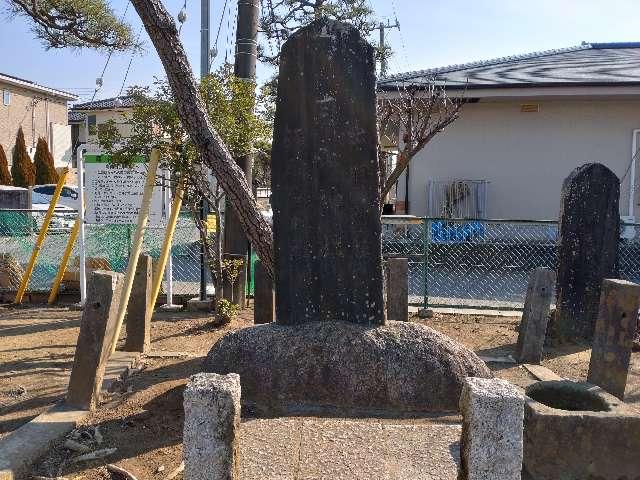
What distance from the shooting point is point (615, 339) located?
4727 millimetres

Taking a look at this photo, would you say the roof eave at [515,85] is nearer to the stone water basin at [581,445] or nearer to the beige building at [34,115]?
the stone water basin at [581,445]

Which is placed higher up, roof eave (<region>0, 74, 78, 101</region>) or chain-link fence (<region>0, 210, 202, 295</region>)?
roof eave (<region>0, 74, 78, 101</region>)

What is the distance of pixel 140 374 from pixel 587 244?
472 centimetres

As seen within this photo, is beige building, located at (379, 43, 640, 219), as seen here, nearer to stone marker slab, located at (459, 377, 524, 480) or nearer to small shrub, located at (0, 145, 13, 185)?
stone marker slab, located at (459, 377, 524, 480)

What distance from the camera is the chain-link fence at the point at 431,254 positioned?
9.13 m

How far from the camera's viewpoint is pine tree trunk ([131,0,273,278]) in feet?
17.7

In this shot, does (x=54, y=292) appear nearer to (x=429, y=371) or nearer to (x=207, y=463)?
(x=429, y=371)

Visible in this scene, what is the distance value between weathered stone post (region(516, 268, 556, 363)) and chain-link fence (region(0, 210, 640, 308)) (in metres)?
2.48

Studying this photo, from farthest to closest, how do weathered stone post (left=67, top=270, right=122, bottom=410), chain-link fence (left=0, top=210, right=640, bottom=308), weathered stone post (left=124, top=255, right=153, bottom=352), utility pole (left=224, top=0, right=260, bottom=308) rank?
chain-link fence (left=0, top=210, right=640, bottom=308) < utility pole (left=224, top=0, right=260, bottom=308) < weathered stone post (left=124, top=255, right=153, bottom=352) < weathered stone post (left=67, top=270, right=122, bottom=410)

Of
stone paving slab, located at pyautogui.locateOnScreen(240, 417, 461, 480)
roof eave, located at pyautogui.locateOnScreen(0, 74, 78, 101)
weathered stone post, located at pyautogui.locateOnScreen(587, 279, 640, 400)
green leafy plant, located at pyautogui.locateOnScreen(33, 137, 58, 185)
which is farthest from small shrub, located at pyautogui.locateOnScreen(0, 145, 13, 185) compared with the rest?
weathered stone post, located at pyautogui.locateOnScreen(587, 279, 640, 400)

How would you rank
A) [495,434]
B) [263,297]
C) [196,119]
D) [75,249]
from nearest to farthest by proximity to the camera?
1. [495,434]
2. [196,119]
3. [263,297]
4. [75,249]

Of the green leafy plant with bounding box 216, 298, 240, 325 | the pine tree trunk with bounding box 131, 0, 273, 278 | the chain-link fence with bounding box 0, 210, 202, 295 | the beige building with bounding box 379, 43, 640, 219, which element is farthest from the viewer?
the beige building with bounding box 379, 43, 640, 219

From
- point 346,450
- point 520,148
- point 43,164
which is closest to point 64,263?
point 346,450

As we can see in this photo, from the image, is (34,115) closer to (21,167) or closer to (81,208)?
(21,167)
